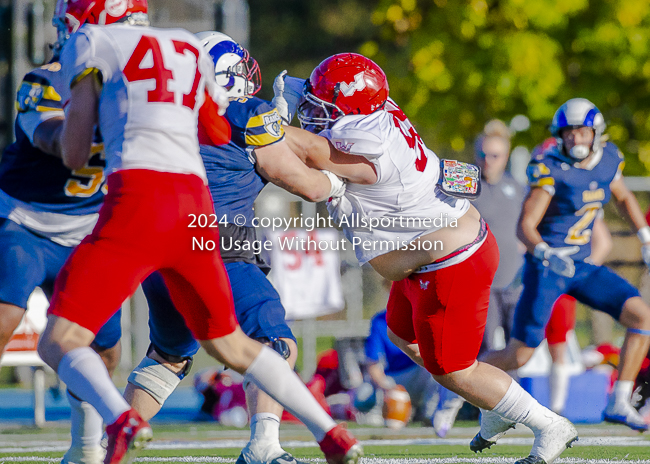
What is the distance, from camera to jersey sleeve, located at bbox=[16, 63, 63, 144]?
3465 mm

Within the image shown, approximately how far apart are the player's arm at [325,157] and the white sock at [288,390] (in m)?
0.78

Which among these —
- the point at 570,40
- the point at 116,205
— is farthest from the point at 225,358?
the point at 570,40

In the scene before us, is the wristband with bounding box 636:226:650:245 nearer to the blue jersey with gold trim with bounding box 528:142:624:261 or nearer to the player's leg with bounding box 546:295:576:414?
the blue jersey with gold trim with bounding box 528:142:624:261

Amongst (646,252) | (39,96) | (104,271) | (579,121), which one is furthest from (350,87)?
(646,252)

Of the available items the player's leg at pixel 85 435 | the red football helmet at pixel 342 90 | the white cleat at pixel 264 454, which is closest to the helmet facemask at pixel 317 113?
the red football helmet at pixel 342 90

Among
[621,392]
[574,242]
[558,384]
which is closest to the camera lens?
[621,392]

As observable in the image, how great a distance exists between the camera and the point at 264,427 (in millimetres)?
3758

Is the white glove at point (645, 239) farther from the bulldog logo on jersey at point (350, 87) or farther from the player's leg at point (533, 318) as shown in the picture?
the bulldog logo on jersey at point (350, 87)

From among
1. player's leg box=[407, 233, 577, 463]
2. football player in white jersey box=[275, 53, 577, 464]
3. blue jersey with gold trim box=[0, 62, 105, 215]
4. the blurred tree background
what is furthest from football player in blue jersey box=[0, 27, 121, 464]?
the blurred tree background

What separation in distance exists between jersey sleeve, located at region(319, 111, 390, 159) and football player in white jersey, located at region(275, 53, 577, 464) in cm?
2

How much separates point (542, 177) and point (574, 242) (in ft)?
1.68

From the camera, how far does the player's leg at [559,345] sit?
6.62 metres

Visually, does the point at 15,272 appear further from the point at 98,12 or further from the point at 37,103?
the point at 98,12

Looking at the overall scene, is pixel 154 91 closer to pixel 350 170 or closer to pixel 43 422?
pixel 350 170
